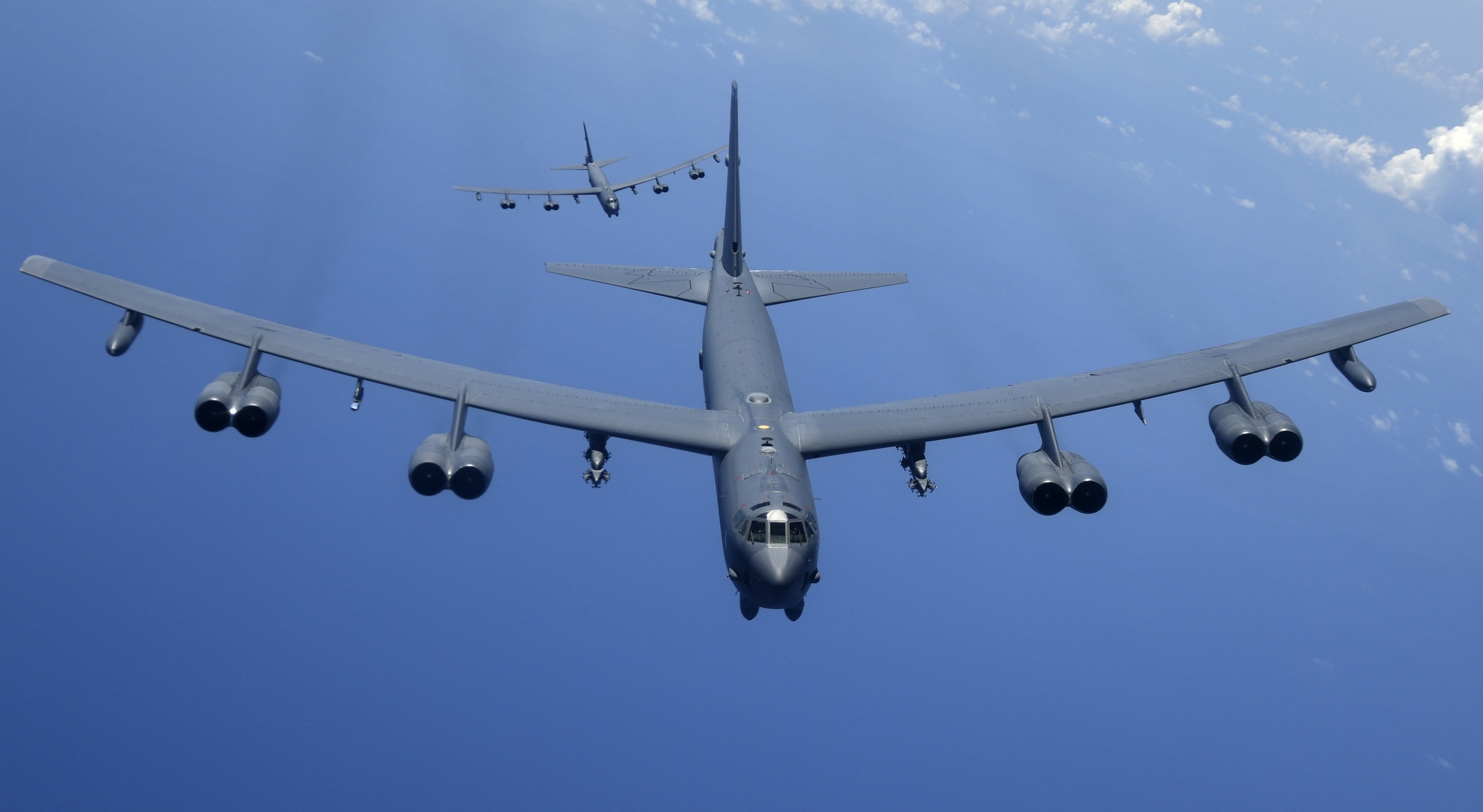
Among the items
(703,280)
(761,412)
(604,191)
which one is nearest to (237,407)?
(761,412)

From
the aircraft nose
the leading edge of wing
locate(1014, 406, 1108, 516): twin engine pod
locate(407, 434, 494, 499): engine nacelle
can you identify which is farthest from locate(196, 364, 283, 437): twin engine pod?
locate(1014, 406, 1108, 516): twin engine pod

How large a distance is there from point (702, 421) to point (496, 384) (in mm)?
7246

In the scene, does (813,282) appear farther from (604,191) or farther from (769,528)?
(604,191)

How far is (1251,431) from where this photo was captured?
33938 mm

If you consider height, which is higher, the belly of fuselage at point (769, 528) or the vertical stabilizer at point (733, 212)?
the vertical stabilizer at point (733, 212)

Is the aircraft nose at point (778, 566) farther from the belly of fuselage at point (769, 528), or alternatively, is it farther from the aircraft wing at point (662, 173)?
the aircraft wing at point (662, 173)

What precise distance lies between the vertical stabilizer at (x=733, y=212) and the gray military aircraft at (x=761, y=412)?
6.56 meters

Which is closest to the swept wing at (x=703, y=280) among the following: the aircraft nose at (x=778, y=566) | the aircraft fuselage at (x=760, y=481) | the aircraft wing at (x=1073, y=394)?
the aircraft fuselage at (x=760, y=481)

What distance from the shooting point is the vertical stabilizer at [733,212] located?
4006cm

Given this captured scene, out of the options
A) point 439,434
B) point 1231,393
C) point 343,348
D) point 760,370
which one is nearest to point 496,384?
point 439,434

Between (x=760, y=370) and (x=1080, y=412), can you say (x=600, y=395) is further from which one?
(x=1080, y=412)

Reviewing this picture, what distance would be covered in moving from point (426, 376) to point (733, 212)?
15.9 m

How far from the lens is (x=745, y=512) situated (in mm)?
27406

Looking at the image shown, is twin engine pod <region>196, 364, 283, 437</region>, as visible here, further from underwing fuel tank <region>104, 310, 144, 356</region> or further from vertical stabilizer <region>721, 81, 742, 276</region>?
vertical stabilizer <region>721, 81, 742, 276</region>
